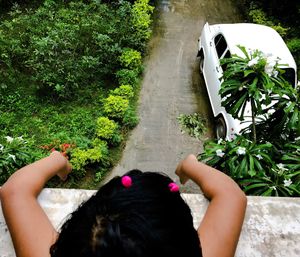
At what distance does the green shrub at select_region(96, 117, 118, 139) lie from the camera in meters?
6.55

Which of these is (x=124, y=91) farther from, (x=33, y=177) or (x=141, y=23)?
(x=33, y=177)

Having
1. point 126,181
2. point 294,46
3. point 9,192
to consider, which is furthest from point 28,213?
point 294,46

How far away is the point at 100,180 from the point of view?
6.20 meters

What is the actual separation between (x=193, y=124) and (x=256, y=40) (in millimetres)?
1827

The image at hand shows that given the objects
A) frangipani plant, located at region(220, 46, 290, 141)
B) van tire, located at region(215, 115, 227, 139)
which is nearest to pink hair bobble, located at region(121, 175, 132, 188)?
frangipani plant, located at region(220, 46, 290, 141)

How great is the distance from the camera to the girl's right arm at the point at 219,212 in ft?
6.11

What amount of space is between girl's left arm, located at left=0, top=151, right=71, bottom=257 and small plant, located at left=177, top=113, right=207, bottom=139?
5.17 meters

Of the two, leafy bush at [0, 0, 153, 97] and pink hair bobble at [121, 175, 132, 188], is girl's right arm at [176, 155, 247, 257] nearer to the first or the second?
pink hair bobble at [121, 175, 132, 188]

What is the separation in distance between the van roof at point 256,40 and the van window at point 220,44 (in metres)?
0.10

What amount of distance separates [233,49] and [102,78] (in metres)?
2.57

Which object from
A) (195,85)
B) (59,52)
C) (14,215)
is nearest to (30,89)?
(59,52)

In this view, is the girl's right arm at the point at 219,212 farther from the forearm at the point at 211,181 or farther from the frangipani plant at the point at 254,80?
the frangipani plant at the point at 254,80

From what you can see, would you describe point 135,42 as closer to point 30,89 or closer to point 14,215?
point 30,89

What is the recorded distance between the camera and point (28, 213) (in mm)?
1913
